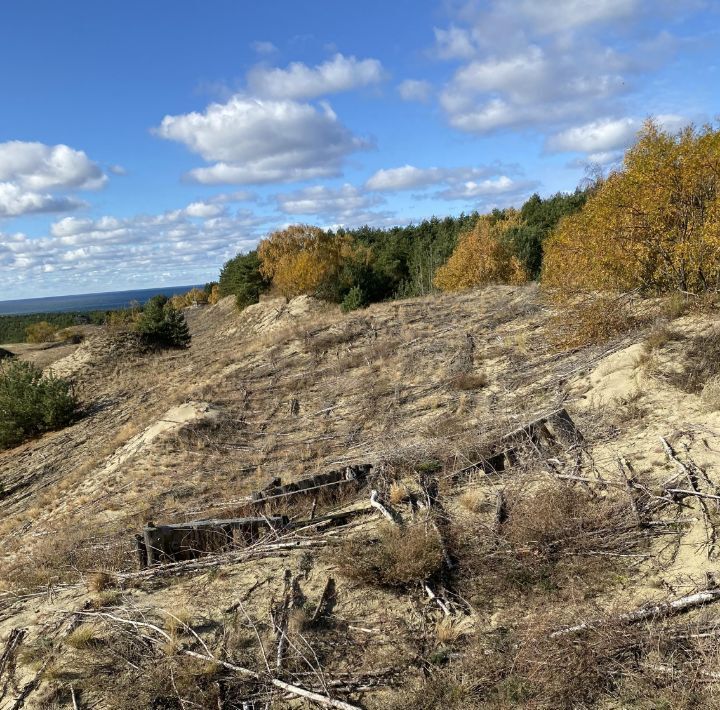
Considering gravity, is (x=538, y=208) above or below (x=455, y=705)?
above

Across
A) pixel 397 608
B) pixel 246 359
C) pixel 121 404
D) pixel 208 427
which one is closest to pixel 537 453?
pixel 397 608

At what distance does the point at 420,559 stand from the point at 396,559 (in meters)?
0.30

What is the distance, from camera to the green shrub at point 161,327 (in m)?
35.4

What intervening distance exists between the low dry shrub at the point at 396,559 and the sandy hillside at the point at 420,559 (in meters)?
0.03

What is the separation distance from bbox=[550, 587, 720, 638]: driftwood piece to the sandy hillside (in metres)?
0.04

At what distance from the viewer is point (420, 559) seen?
612cm

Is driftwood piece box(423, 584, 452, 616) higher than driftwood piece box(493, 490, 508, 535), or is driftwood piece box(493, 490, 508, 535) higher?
driftwood piece box(493, 490, 508, 535)

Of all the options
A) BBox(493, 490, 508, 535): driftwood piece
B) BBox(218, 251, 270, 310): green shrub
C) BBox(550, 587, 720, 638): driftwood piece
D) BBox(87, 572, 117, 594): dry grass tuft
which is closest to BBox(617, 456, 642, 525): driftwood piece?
BBox(550, 587, 720, 638): driftwood piece

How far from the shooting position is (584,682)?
433 centimetres

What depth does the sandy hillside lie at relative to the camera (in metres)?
4.74

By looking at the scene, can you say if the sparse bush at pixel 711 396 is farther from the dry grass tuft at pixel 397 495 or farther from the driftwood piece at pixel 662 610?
the dry grass tuft at pixel 397 495

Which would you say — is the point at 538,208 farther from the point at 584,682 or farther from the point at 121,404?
the point at 584,682

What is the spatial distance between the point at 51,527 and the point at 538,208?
65.9m

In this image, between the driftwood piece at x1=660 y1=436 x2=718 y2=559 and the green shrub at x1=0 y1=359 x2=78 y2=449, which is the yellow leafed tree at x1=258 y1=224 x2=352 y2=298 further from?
the driftwood piece at x1=660 y1=436 x2=718 y2=559
